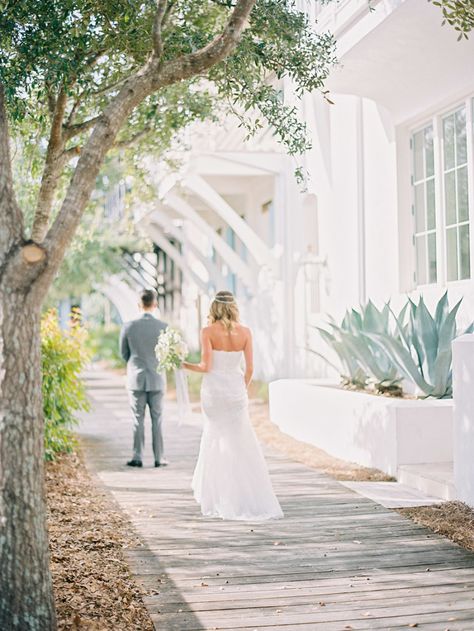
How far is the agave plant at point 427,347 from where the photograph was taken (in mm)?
8531

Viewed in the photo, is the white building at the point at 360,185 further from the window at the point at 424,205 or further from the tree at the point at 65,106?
the tree at the point at 65,106

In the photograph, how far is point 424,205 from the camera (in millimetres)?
10438

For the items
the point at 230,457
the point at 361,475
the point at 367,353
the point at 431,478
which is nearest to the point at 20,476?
the point at 230,457

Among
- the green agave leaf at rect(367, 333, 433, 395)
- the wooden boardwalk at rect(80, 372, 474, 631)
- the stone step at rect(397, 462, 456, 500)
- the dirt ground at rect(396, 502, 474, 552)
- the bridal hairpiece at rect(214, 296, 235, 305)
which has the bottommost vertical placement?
the wooden boardwalk at rect(80, 372, 474, 631)

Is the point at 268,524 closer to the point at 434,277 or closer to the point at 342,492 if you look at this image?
the point at 342,492

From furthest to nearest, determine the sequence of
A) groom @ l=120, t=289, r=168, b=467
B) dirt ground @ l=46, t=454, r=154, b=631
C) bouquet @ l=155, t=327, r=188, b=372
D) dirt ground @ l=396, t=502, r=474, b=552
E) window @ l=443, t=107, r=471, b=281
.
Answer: window @ l=443, t=107, r=471, b=281
groom @ l=120, t=289, r=168, b=467
bouquet @ l=155, t=327, r=188, b=372
dirt ground @ l=396, t=502, r=474, b=552
dirt ground @ l=46, t=454, r=154, b=631

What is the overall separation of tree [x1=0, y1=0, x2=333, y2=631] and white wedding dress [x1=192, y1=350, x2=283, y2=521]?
6.68ft

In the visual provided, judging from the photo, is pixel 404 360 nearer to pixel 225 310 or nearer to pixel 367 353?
pixel 367 353

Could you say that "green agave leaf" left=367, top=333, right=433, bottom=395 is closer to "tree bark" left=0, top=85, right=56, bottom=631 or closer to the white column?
the white column

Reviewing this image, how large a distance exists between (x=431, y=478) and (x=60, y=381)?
179 inches

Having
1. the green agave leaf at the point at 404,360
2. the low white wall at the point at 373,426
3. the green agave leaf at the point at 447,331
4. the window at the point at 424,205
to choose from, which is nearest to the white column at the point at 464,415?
the low white wall at the point at 373,426

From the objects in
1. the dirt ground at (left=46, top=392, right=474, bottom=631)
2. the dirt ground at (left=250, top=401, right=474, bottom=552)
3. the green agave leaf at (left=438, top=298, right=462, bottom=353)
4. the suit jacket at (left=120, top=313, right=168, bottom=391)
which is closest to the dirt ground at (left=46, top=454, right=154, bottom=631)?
the dirt ground at (left=46, top=392, right=474, bottom=631)

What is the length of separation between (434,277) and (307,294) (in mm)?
4511

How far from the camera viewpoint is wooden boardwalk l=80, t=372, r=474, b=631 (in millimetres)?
4391
